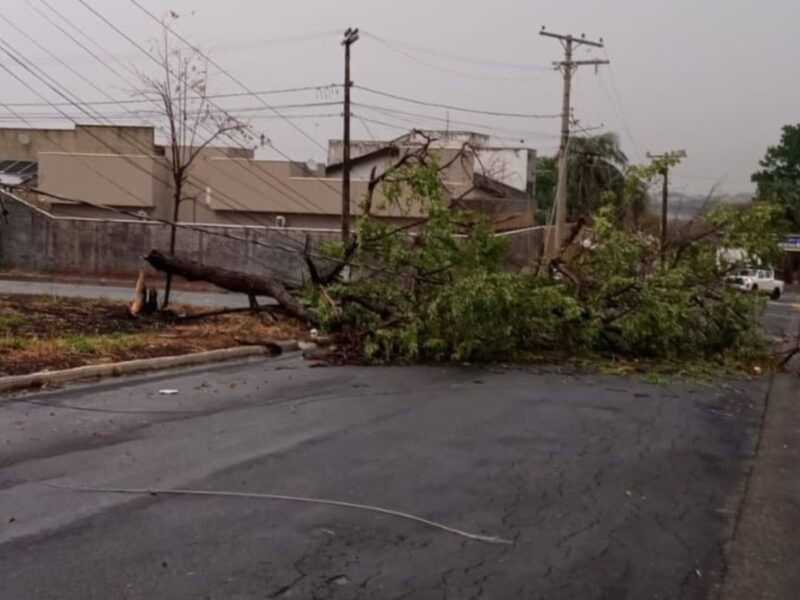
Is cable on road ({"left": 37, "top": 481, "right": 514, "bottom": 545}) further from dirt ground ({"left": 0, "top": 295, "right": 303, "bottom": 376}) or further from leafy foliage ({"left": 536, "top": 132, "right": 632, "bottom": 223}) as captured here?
leafy foliage ({"left": 536, "top": 132, "right": 632, "bottom": 223})

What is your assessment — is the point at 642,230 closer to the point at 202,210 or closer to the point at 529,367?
the point at 529,367

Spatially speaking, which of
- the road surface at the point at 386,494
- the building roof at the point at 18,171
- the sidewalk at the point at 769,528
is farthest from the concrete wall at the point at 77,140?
the sidewalk at the point at 769,528

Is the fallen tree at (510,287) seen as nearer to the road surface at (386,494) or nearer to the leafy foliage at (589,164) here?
the road surface at (386,494)

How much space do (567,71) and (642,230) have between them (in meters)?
25.5

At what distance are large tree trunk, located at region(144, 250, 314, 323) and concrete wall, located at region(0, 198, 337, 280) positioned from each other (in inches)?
659

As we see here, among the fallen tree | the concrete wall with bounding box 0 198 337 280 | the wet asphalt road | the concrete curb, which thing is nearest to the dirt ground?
the concrete curb

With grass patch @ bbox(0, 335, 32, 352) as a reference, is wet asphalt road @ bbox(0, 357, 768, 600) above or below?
below

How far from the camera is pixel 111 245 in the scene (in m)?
38.2

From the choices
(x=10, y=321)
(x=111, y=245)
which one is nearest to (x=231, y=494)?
(x=10, y=321)

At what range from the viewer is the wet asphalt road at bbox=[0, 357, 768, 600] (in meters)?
5.09

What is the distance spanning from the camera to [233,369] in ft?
45.9

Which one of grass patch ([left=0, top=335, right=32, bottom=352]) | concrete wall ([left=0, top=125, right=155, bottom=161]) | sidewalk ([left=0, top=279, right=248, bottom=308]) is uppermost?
concrete wall ([left=0, top=125, right=155, bottom=161])

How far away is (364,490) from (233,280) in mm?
12576

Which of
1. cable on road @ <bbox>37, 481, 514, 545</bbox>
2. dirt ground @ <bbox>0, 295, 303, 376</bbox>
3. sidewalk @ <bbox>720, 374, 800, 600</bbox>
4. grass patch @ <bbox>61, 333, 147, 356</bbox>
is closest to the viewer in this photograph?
sidewalk @ <bbox>720, 374, 800, 600</bbox>
